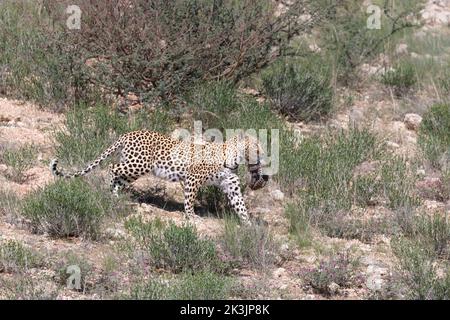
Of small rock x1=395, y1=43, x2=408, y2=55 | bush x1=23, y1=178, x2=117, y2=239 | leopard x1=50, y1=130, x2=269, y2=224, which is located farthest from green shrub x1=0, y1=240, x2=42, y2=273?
small rock x1=395, y1=43, x2=408, y2=55

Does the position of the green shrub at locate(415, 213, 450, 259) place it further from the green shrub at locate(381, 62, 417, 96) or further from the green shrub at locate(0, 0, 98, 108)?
the green shrub at locate(381, 62, 417, 96)

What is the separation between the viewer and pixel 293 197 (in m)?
10.5

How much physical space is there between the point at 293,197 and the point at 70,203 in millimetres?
2541

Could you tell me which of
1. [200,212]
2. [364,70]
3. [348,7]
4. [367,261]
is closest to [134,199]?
[200,212]

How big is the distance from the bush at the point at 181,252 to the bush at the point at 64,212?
2.14 feet

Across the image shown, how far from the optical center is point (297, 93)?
13477 mm

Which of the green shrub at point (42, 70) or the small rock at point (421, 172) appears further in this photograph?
the green shrub at point (42, 70)

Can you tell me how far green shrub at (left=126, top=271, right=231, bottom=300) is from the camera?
7.49 meters

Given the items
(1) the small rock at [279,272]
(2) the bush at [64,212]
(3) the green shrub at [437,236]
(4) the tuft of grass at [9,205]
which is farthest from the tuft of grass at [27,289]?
(3) the green shrub at [437,236]

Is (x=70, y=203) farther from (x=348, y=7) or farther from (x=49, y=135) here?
(x=348, y=7)

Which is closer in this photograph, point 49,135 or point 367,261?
point 367,261

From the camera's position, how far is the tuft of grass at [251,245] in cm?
866

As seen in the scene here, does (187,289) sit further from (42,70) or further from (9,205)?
(42,70)

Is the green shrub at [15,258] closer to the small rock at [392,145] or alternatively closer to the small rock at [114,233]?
the small rock at [114,233]
